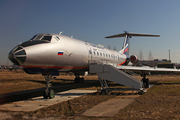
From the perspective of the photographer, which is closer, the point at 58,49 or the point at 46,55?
the point at 46,55

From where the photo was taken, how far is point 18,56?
26.3ft

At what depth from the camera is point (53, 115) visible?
20.8 feet

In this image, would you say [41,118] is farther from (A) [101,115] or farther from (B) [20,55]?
(B) [20,55]

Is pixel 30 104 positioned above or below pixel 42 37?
below

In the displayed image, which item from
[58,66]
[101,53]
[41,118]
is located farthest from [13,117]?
[101,53]

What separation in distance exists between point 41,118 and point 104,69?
22.1 ft

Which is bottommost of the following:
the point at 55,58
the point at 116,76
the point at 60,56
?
the point at 116,76

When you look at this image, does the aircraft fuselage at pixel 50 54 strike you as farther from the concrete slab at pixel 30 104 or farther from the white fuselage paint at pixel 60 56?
the concrete slab at pixel 30 104

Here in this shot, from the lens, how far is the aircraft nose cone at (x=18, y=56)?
8000 mm

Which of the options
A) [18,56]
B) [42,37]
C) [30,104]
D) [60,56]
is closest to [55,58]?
[60,56]

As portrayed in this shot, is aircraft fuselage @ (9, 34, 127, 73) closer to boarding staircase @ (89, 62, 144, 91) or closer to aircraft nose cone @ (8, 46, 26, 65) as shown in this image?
aircraft nose cone @ (8, 46, 26, 65)

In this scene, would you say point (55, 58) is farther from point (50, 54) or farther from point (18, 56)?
point (18, 56)

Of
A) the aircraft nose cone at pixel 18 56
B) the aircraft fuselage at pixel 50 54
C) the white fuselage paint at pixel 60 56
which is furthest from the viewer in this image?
the white fuselage paint at pixel 60 56

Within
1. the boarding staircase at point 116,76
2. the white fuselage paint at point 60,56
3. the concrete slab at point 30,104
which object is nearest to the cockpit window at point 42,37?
the white fuselage paint at point 60,56
